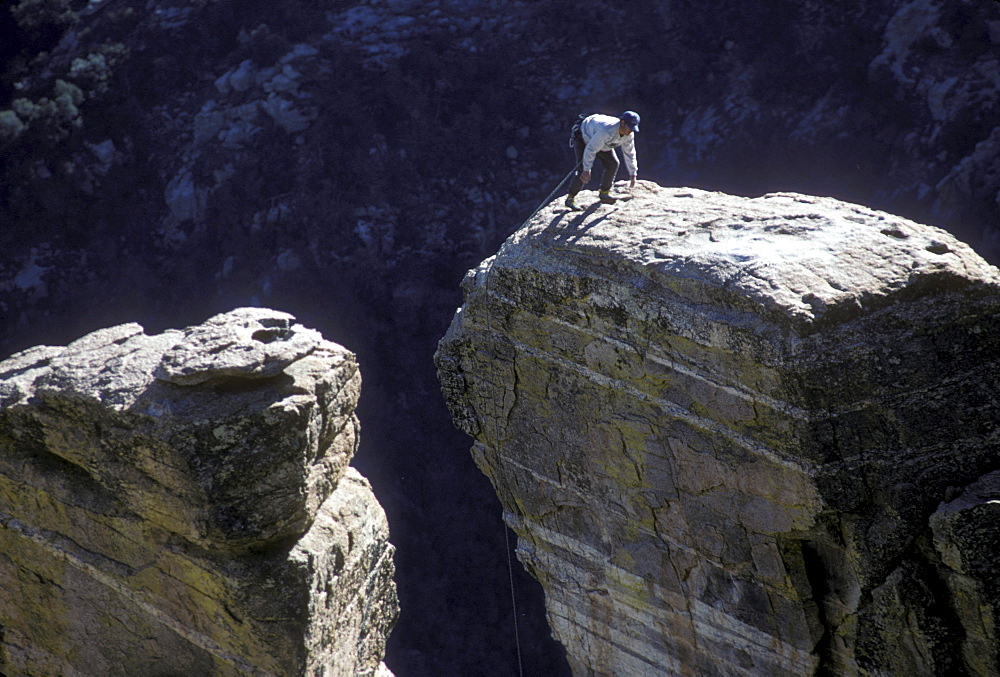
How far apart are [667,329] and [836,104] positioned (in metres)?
12.2

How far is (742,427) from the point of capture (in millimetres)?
5434

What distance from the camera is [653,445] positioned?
5977 mm

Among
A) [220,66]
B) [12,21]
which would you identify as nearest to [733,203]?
[220,66]

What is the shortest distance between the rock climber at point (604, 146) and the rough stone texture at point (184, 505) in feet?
8.36

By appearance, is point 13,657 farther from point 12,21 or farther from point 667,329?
point 12,21

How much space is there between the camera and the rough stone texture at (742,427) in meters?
5.04

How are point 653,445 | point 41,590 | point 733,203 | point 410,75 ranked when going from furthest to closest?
1. point 410,75
2. point 733,203
3. point 653,445
4. point 41,590

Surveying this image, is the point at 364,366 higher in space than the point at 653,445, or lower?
lower

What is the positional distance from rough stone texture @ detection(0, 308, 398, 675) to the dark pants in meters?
2.51

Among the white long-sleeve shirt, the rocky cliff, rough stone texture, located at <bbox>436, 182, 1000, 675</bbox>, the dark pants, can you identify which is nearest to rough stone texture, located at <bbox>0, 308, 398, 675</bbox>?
rough stone texture, located at <bbox>436, 182, 1000, 675</bbox>

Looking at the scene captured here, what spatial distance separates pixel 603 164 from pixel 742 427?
2633 millimetres

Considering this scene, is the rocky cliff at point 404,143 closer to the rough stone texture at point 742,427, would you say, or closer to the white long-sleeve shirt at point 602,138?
the rough stone texture at point 742,427

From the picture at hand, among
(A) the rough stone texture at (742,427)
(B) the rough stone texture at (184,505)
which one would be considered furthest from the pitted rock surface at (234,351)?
(A) the rough stone texture at (742,427)

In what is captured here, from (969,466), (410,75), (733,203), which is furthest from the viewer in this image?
(410,75)
